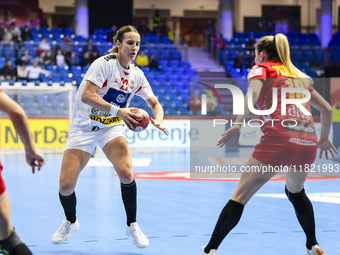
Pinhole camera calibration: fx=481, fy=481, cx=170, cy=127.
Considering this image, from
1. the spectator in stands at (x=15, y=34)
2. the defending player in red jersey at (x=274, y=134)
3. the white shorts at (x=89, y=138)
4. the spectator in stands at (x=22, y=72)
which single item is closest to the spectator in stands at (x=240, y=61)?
the spectator in stands at (x=22, y=72)

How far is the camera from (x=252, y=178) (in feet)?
11.7

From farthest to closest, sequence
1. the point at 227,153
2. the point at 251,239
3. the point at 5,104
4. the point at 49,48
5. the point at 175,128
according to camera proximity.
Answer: the point at 49,48
the point at 175,128
the point at 227,153
the point at 251,239
the point at 5,104

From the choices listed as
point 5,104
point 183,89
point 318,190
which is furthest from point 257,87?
point 183,89

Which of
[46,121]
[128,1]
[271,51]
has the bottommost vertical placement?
[46,121]

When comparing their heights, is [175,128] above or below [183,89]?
below

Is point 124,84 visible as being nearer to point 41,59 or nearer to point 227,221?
point 227,221

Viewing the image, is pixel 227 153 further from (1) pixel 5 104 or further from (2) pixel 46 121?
(1) pixel 5 104

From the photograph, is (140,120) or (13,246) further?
(140,120)

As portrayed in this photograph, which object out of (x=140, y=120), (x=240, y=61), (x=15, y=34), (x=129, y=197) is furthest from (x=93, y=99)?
(x=240, y=61)

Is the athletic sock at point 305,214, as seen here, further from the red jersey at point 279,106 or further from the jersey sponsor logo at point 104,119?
the jersey sponsor logo at point 104,119

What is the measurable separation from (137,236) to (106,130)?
1.04 metres

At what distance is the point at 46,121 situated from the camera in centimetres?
1511

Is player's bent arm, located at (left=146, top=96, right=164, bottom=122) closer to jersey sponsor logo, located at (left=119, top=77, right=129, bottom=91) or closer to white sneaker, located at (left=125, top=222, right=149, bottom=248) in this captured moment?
jersey sponsor logo, located at (left=119, top=77, right=129, bottom=91)

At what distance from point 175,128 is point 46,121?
4.16 meters
